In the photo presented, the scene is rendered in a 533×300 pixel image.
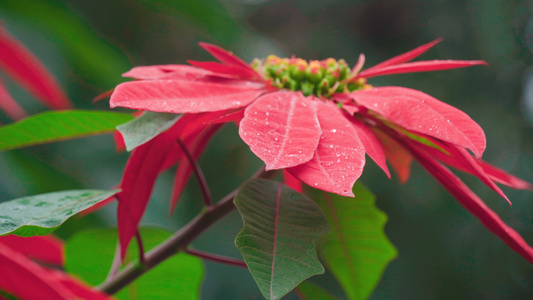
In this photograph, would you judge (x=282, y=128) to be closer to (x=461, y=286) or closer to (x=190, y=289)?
(x=190, y=289)

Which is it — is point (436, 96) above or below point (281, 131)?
below

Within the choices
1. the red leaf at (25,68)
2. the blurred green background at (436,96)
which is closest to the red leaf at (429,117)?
the red leaf at (25,68)

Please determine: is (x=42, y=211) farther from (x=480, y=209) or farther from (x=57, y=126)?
(x=480, y=209)

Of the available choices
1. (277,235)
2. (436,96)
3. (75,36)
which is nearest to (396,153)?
(277,235)

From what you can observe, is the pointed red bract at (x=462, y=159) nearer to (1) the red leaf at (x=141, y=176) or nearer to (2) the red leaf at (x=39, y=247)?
(1) the red leaf at (x=141, y=176)

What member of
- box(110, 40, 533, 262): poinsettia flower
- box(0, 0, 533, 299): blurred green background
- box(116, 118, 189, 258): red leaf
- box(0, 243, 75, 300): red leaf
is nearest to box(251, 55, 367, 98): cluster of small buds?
box(110, 40, 533, 262): poinsettia flower

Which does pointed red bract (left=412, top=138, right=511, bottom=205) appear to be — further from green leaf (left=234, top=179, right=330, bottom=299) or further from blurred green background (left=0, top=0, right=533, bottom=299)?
blurred green background (left=0, top=0, right=533, bottom=299)

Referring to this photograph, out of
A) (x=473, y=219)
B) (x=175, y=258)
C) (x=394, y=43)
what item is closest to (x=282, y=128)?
(x=175, y=258)
